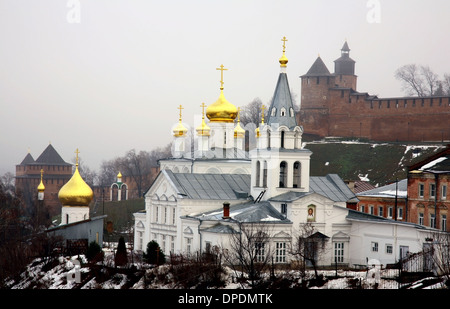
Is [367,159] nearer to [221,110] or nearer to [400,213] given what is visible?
[221,110]

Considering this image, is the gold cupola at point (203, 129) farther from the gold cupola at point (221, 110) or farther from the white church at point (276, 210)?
the white church at point (276, 210)

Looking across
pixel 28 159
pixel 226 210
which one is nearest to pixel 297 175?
pixel 226 210

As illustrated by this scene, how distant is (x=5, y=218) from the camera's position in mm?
45594

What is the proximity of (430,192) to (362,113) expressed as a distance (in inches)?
1382

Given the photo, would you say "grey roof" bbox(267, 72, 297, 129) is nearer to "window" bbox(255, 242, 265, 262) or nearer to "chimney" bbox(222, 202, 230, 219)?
"chimney" bbox(222, 202, 230, 219)

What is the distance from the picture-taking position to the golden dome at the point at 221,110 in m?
44.3

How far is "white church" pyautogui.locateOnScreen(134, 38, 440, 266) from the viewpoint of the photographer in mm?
33438

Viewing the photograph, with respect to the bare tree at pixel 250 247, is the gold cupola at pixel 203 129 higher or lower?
higher

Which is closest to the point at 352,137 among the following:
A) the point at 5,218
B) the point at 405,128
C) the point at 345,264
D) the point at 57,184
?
the point at 405,128

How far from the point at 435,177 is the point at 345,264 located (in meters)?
5.51

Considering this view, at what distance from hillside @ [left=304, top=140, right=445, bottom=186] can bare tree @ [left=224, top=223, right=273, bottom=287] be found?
2786cm

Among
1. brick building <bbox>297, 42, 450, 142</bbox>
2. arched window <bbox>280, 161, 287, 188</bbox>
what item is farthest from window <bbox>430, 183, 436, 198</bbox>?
brick building <bbox>297, 42, 450, 142</bbox>

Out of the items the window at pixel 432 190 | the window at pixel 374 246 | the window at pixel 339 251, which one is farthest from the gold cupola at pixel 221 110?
the window at pixel 374 246

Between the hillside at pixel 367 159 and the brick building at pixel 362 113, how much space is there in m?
1.55
